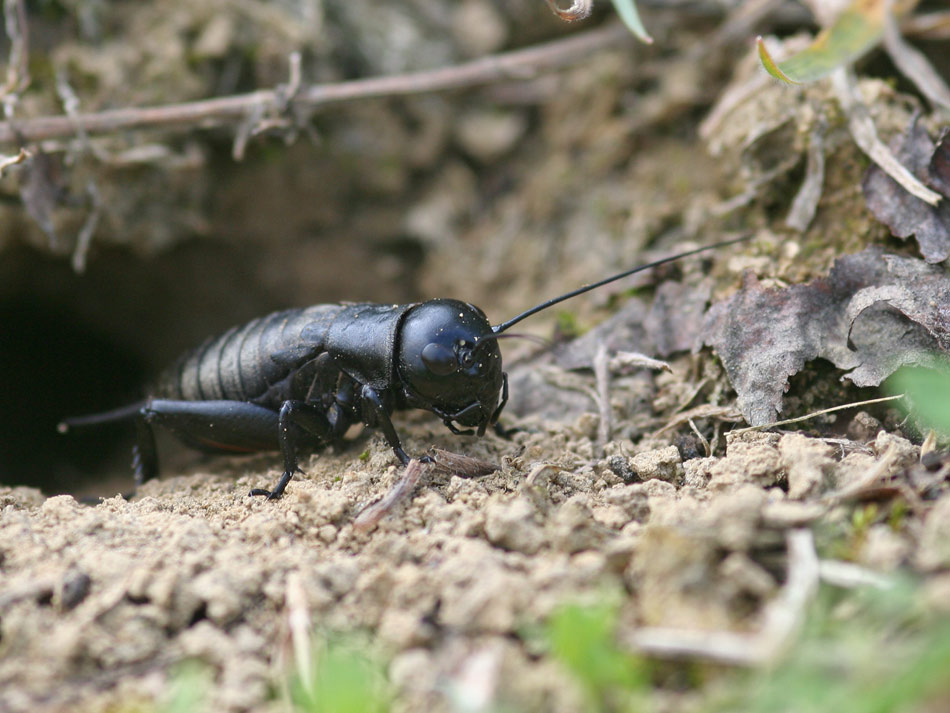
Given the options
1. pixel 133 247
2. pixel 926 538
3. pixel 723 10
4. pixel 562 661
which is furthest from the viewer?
pixel 133 247

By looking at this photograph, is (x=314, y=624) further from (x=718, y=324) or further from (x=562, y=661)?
(x=718, y=324)

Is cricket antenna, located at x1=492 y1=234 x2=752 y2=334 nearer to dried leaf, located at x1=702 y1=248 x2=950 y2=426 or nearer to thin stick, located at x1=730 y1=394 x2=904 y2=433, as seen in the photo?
dried leaf, located at x1=702 y1=248 x2=950 y2=426

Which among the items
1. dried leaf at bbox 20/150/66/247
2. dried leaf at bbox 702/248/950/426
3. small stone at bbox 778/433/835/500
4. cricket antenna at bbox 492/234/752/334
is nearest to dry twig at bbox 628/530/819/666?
small stone at bbox 778/433/835/500

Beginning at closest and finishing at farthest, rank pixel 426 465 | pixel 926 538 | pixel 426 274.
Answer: pixel 926 538 < pixel 426 465 < pixel 426 274

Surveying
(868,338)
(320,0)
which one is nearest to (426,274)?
(320,0)

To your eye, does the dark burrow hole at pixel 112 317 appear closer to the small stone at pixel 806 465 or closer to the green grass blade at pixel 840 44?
the green grass blade at pixel 840 44

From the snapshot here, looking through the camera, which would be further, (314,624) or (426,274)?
(426,274)

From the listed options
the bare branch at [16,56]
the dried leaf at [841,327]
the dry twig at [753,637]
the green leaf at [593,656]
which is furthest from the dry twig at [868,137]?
the bare branch at [16,56]
